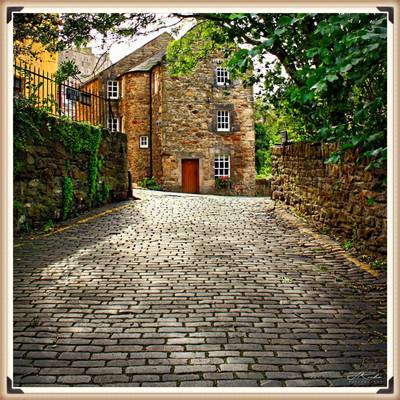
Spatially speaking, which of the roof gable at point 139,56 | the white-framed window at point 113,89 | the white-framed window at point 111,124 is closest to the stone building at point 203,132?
the white-framed window at point 111,124

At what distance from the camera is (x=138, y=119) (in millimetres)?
32594

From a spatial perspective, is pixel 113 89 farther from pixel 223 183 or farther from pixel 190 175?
pixel 223 183

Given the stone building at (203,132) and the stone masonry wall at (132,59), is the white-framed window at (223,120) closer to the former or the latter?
the stone building at (203,132)

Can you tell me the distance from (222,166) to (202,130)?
2.48m

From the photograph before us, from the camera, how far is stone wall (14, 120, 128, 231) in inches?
392

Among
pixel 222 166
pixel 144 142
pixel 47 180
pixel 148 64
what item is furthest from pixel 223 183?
pixel 47 180

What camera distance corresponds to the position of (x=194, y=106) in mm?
29609

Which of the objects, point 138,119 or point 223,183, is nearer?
point 223,183

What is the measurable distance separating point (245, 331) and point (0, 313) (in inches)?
95.9

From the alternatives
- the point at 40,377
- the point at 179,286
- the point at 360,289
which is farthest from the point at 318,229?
the point at 40,377

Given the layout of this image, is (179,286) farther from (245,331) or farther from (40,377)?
(40,377)

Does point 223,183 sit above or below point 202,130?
below

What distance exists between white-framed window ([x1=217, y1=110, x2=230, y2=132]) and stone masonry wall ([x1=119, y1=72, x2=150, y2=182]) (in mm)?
5108

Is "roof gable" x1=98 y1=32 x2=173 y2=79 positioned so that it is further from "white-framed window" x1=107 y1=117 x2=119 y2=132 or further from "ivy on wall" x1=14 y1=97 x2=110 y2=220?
"ivy on wall" x1=14 y1=97 x2=110 y2=220
